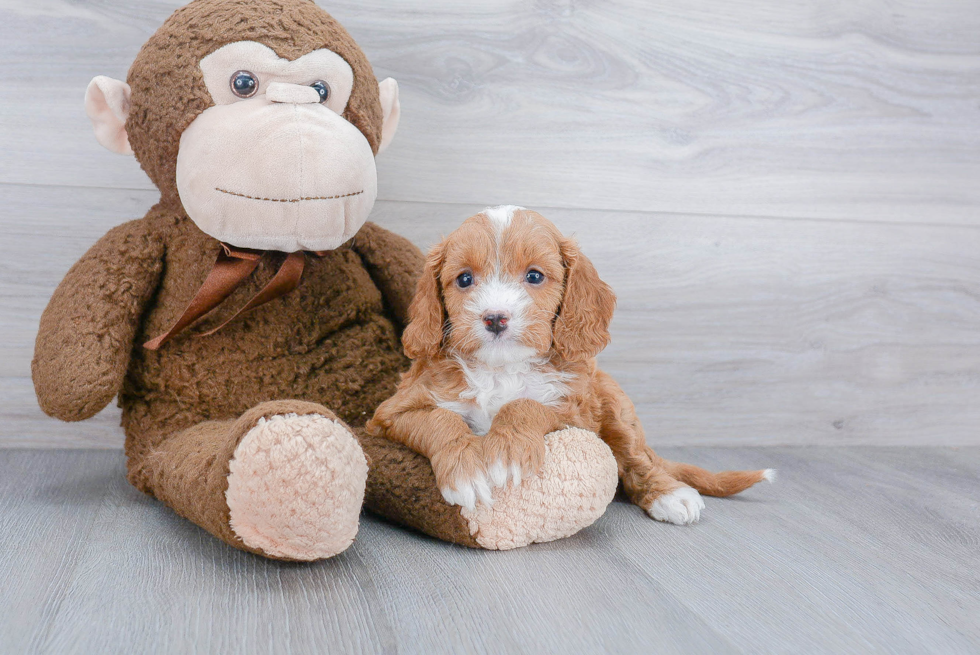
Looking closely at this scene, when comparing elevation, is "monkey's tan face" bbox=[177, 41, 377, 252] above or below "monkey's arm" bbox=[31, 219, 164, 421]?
above

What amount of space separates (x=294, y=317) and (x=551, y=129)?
2.41ft

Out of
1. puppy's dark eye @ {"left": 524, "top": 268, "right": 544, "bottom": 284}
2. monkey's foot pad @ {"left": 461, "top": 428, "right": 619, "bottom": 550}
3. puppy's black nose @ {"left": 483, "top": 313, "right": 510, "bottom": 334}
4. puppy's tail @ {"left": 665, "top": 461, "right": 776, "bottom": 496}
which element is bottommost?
puppy's tail @ {"left": 665, "top": 461, "right": 776, "bottom": 496}

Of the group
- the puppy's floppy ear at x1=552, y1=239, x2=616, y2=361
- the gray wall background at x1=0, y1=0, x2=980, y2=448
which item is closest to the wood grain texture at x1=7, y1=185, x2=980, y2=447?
the gray wall background at x1=0, y1=0, x2=980, y2=448

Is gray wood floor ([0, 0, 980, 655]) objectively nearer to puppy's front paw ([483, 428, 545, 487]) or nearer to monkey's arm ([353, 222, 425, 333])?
puppy's front paw ([483, 428, 545, 487])

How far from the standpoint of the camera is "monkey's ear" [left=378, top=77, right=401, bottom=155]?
54.6 inches

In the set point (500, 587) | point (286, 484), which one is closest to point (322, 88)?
point (286, 484)

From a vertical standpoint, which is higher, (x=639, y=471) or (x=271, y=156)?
(x=271, y=156)

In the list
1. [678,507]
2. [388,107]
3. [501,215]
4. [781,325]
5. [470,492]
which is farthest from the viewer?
[781,325]

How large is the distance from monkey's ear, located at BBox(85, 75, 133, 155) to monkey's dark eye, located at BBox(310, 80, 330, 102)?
0.98 ft

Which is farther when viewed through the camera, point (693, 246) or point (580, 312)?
point (693, 246)

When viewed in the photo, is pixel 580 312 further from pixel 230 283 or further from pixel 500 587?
pixel 230 283

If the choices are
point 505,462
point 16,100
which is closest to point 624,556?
point 505,462

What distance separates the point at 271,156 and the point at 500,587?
68cm

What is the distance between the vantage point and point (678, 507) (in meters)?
1.25
